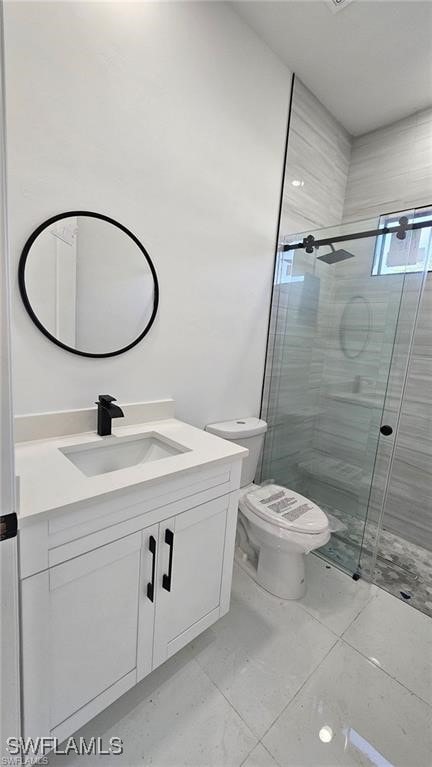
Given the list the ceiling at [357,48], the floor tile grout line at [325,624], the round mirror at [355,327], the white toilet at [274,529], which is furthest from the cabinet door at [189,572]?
the ceiling at [357,48]

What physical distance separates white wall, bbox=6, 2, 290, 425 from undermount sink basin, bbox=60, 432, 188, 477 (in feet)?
0.64

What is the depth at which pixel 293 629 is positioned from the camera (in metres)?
1.45

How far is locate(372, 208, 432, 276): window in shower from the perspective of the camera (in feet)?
5.48

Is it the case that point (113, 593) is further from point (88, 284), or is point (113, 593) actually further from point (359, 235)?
point (359, 235)

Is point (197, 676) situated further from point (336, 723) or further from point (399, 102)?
point (399, 102)

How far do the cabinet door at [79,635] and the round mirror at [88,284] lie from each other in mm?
763

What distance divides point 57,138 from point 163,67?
62 cm

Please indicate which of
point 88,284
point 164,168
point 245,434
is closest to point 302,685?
point 245,434

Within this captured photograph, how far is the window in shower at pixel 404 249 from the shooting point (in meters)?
1.67

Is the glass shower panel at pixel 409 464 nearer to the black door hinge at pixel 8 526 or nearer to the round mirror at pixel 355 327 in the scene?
the round mirror at pixel 355 327

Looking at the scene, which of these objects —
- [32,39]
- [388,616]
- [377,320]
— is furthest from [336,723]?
[32,39]

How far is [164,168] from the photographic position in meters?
1.42

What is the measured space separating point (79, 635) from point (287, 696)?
824 mm

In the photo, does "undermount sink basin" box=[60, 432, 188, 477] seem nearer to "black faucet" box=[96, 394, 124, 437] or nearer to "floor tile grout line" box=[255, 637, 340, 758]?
"black faucet" box=[96, 394, 124, 437]
